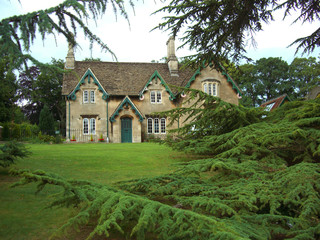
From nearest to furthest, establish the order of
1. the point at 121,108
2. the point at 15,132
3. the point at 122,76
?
1. the point at 121,108
2. the point at 15,132
3. the point at 122,76

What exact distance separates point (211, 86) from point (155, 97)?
22.2 ft

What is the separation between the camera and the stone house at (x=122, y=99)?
31.6 meters

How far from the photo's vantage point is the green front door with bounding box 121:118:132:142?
104ft

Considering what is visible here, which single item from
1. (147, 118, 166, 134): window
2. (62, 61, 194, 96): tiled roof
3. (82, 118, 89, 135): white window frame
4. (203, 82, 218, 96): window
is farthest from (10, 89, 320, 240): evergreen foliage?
(62, 61, 194, 96): tiled roof

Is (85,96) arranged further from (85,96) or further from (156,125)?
(156,125)

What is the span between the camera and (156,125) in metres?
33.4

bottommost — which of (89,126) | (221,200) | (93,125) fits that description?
(221,200)

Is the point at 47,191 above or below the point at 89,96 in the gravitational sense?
below

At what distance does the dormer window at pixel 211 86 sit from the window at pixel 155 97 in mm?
5266

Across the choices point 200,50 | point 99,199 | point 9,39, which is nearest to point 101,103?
point 200,50

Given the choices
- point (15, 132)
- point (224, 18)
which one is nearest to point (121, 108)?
point (15, 132)

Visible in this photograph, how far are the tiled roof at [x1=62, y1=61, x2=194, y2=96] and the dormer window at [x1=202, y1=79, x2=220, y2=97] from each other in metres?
2.25

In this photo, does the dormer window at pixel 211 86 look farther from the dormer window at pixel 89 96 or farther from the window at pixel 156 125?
the dormer window at pixel 89 96

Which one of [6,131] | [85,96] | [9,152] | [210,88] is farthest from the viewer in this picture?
[6,131]
